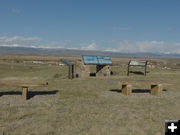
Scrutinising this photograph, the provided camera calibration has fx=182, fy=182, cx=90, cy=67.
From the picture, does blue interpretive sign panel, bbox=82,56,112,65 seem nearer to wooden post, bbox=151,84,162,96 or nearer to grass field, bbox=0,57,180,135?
wooden post, bbox=151,84,162,96

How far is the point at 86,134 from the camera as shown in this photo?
4.60 meters

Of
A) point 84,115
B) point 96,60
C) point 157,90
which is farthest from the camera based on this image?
point 96,60

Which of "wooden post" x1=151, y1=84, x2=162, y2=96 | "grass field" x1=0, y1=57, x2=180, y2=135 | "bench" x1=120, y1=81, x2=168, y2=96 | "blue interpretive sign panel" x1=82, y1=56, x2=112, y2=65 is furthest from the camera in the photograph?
"blue interpretive sign panel" x1=82, y1=56, x2=112, y2=65

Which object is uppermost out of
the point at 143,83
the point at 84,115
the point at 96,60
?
the point at 96,60

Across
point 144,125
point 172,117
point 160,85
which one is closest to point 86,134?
point 144,125

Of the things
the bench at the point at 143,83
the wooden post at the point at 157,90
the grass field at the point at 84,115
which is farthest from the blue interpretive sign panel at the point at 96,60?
the grass field at the point at 84,115

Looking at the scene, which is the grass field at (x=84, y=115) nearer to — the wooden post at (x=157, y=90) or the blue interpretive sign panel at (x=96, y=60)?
the wooden post at (x=157, y=90)

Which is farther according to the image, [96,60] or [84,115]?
[96,60]

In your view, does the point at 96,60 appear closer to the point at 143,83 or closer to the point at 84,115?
the point at 143,83

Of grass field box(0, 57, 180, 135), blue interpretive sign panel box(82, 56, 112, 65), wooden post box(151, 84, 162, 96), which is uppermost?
blue interpretive sign panel box(82, 56, 112, 65)

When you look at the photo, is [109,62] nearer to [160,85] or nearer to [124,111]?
[160,85]

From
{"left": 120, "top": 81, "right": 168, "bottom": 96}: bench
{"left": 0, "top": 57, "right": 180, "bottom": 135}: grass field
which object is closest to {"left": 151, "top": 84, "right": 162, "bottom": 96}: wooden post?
{"left": 120, "top": 81, "right": 168, "bottom": 96}: bench

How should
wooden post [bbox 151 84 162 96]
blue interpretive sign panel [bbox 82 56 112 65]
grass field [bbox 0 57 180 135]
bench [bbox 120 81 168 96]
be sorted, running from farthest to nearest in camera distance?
blue interpretive sign panel [bbox 82 56 112 65] < wooden post [bbox 151 84 162 96] < bench [bbox 120 81 168 96] < grass field [bbox 0 57 180 135]

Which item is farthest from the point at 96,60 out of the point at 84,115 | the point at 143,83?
the point at 84,115
